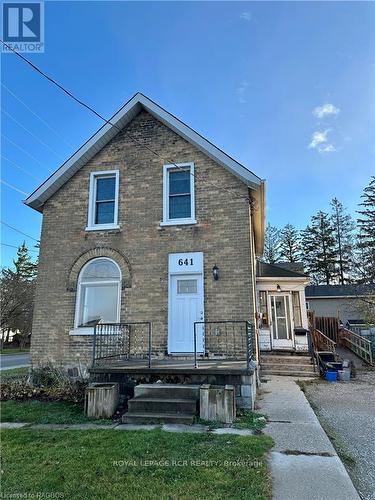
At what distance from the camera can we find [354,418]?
6281mm

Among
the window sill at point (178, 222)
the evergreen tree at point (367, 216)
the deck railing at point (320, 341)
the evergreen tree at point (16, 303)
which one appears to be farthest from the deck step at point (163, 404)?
the evergreen tree at point (367, 216)

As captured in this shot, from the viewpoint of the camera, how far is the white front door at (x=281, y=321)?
13.7 meters

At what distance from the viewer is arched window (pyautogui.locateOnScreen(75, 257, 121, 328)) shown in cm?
924

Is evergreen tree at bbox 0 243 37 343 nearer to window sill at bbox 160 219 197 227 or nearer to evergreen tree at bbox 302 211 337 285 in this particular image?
window sill at bbox 160 219 197 227

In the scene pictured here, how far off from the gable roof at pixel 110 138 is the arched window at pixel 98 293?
2.71 metres

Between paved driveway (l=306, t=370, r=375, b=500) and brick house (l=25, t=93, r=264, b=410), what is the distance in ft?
7.62

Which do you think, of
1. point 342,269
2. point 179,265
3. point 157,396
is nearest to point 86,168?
point 179,265

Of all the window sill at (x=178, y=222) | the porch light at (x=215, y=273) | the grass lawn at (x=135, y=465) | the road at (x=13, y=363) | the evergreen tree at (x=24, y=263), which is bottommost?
the road at (x=13, y=363)

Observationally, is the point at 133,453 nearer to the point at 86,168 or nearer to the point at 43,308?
the point at 43,308

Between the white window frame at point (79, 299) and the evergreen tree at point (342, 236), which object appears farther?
the evergreen tree at point (342, 236)

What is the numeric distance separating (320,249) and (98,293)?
34.1m

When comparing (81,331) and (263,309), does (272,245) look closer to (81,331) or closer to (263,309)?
(263,309)

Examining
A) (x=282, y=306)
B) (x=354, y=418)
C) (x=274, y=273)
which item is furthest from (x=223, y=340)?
(x=274, y=273)

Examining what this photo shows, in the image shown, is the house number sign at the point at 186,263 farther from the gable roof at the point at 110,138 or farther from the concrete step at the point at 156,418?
the concrete step at the point at 156,418
